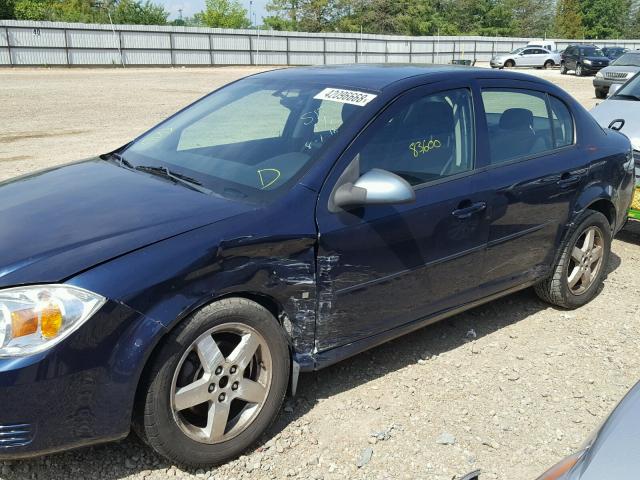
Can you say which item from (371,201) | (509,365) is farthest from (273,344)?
(509,365)

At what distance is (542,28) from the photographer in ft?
286

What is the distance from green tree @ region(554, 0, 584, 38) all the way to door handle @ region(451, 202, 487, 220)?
88019 millimetres

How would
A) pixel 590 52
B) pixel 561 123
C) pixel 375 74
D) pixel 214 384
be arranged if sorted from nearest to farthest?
1. pixel 214 384
2. pixel 375 74
3. pixel 561 123
4. pixel 590 52

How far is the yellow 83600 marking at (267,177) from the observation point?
300cm

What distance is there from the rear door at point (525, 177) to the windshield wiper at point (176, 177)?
62.7 inches

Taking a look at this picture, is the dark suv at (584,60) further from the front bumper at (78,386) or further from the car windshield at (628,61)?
the front bumper at (78,386)

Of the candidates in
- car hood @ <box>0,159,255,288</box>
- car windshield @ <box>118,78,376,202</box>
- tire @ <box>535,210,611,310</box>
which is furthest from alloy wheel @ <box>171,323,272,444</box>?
tire @ <box>535,210,611,310</box>

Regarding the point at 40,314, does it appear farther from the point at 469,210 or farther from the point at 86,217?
the point at 469,210

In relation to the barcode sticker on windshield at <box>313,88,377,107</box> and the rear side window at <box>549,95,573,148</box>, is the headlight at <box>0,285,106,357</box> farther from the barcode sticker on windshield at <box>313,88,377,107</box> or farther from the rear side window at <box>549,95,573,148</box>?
the rear side window at <box>549,95,573,148</box>

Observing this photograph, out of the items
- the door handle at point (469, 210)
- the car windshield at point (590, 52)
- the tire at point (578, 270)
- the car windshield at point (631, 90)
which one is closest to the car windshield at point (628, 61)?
the car windshield at point (590, 52)

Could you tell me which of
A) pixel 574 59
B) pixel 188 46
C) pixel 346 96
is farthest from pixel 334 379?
pixel 188 46

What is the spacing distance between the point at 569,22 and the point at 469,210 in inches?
3501

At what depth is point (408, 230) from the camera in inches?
126

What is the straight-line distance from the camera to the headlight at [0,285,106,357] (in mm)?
2221
